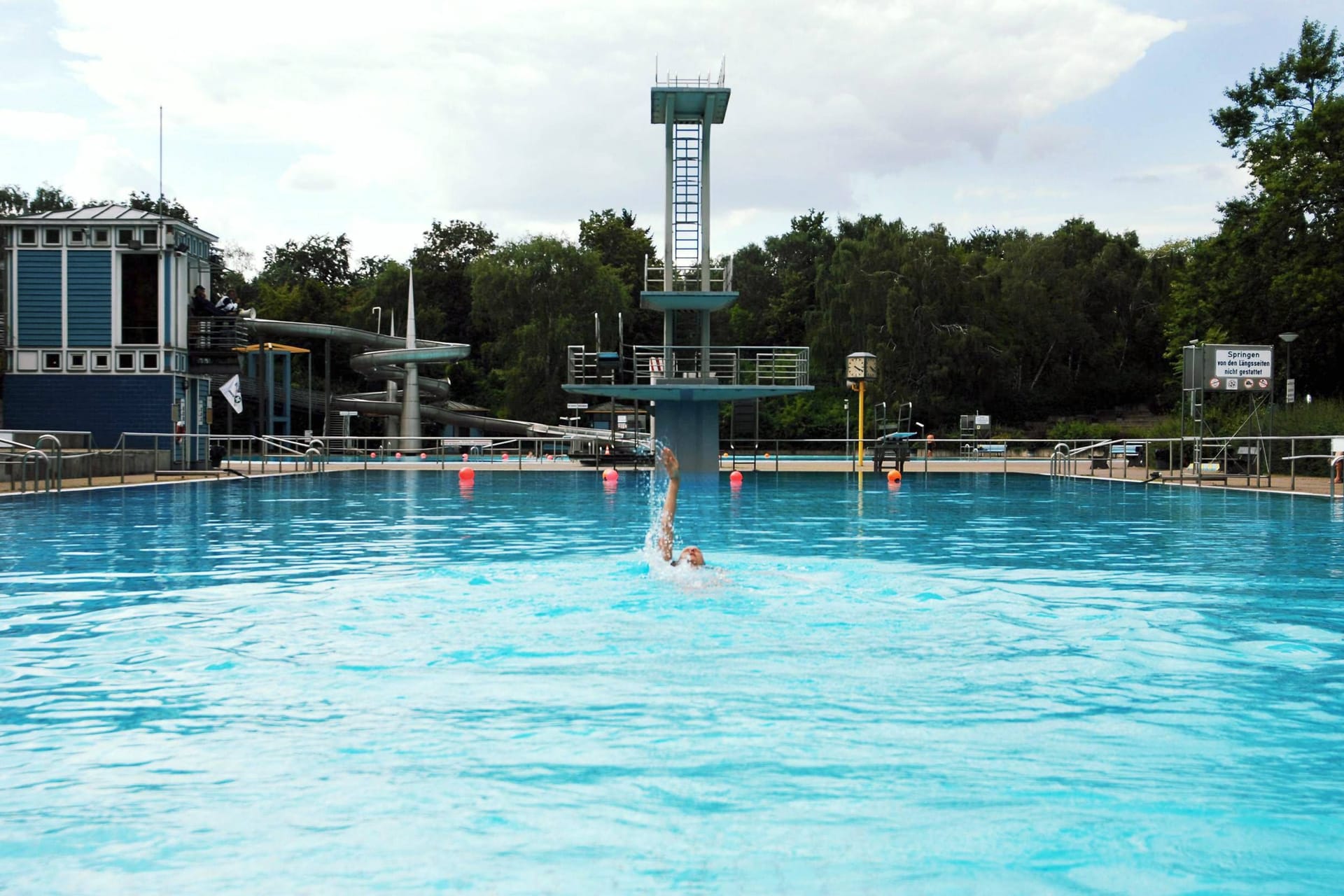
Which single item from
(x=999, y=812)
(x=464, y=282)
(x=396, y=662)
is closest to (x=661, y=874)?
(x=999, y=812)

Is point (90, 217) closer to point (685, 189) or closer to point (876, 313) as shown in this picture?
point (685, 189)

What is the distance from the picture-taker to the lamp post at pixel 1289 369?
35959 millimetres

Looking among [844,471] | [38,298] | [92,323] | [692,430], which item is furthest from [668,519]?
[38,298]

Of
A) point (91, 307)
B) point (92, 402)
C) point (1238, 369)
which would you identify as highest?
point (91, 307)

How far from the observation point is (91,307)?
125 ft

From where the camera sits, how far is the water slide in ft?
185

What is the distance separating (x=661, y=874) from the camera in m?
4.14

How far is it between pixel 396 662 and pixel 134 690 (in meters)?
1.54

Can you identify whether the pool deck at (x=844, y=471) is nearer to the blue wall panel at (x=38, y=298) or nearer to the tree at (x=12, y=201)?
the blue wall panel at (x=38, y=298)

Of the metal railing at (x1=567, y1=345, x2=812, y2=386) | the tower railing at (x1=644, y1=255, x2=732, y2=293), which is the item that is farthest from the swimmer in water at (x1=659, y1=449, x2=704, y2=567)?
the metal railing at (x1=567, y1=345, x2=812, y2=386)

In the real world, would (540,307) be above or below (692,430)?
above

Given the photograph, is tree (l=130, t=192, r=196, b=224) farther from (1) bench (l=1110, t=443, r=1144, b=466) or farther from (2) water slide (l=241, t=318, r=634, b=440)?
(1) bench (l=1110, t=443, r=1144, b=466)

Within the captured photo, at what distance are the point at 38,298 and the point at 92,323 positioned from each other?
6.11ft

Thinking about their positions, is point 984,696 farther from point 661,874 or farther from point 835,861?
point 661,874
